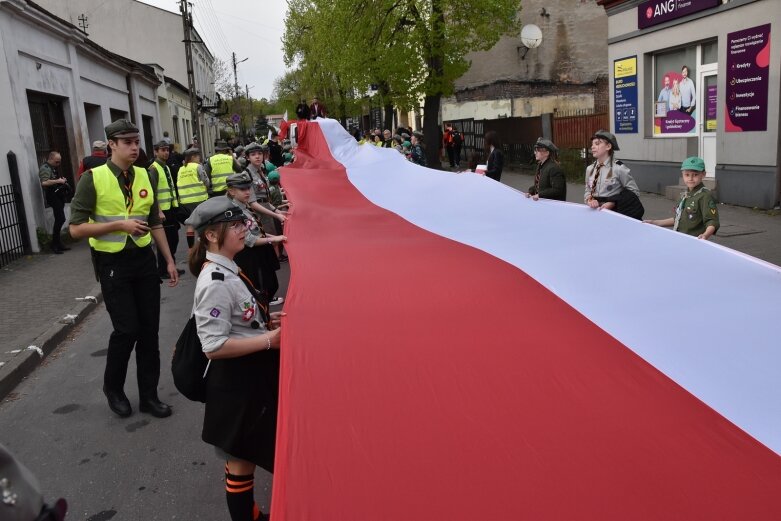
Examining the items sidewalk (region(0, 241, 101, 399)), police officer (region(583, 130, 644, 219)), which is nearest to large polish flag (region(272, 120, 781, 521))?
police officer (region(583, 130, 644, 219))

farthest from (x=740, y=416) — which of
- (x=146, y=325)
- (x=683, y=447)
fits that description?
(x=146, y=325)

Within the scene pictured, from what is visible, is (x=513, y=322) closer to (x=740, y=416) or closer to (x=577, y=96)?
(x=740, y=416)

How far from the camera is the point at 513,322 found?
11.2 feet

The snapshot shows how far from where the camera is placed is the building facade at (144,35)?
1359 inches

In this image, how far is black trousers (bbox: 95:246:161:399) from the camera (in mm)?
4641

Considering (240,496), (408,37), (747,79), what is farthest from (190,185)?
(408,37)

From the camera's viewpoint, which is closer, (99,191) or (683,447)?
(683,447)

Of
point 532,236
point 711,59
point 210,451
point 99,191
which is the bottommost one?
point 210,451

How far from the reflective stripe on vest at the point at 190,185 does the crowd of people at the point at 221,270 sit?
2106 mm

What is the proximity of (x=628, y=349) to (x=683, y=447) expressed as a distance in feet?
2.96

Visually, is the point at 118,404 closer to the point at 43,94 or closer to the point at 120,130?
the point at 120,130

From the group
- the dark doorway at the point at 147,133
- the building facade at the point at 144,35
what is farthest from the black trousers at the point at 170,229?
the building facade at the point at 144,35

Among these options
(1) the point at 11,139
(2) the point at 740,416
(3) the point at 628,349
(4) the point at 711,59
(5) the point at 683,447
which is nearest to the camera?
(5) the point at 683,447

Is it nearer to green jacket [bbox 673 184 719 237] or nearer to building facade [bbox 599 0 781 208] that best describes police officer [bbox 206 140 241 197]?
green jacket [bbox 673 184 719 237]
